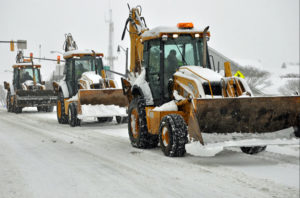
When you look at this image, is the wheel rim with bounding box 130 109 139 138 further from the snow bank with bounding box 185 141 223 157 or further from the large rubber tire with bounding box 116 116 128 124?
the large rubber tire with bounding box 116 116 128 124

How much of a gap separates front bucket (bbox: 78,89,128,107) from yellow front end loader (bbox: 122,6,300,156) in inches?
184

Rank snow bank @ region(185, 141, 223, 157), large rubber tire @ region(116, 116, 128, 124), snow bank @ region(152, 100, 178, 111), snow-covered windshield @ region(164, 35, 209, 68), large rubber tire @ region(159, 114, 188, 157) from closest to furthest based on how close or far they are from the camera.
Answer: snow bank @ region(185, 141, 223, 157)
large rubber tire @ region(159, 114, 188, 157)
snow bank @ region(152, 100, 178, 111)
snow-covered windshield @ region(164, 35, 209, 68)
large rubber tire @ region(116, 116, 128, 124)

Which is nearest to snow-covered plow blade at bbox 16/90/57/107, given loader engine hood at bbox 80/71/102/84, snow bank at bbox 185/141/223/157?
loader engine hood at bbox 80/71/102/84

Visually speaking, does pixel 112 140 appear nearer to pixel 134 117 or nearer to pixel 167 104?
pixel 134 117

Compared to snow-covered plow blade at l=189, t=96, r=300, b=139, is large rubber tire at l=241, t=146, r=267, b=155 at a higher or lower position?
lower

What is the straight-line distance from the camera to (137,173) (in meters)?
6.60

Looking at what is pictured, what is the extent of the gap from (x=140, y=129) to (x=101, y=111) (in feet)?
17.9

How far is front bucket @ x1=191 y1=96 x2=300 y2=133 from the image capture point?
7.25m

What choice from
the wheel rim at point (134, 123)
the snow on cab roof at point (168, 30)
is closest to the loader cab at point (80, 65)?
the wheel rim at point (134, 123)

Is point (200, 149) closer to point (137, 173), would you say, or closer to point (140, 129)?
point (137, 173)

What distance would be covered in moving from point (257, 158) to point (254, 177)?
4.99 ft

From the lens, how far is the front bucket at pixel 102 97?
14.3m

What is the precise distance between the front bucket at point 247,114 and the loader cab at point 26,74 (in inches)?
734

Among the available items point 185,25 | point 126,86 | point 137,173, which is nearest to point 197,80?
point 185,25
